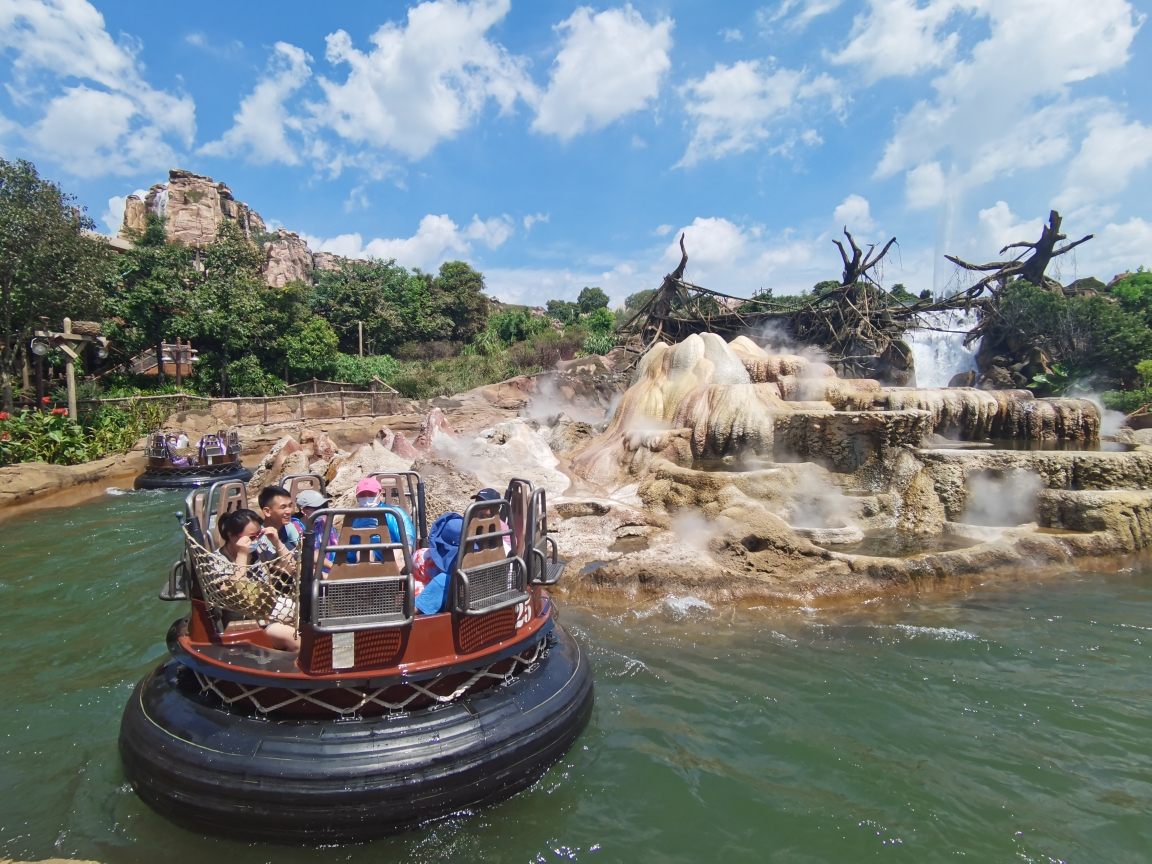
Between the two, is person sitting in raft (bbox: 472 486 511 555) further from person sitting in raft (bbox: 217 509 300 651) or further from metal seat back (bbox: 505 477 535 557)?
person sitting in raft (bbox: 217 509 300 651)

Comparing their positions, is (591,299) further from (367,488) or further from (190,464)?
(367,488)

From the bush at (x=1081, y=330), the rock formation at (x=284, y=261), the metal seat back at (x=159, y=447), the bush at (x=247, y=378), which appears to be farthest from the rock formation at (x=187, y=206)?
the bush at (x=1081, y=330)

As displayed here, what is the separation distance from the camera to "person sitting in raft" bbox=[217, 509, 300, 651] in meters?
3.50

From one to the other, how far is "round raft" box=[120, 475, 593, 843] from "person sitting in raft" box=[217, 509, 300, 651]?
0.04m

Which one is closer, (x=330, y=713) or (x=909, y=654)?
(x=330, y=713)

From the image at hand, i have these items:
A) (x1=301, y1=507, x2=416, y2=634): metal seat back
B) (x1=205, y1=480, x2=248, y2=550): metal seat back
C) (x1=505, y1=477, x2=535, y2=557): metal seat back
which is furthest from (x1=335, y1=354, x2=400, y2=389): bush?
(x1=301, y1=507, x2=416, y2=634): metal seat back

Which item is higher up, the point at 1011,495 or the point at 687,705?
the point at 1011,495

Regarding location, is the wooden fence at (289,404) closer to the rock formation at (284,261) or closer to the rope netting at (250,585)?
the rope netting at (250,585)

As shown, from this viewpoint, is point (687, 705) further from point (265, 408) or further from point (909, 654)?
point (265, 408)

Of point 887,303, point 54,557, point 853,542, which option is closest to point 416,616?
point 853,542

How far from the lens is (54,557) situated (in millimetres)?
8406

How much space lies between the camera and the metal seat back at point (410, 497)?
4.71m

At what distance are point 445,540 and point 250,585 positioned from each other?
3.44 ft

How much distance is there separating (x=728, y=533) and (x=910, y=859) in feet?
14.3
